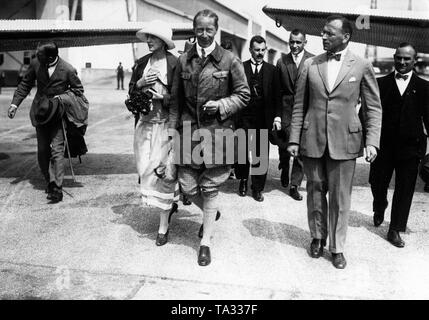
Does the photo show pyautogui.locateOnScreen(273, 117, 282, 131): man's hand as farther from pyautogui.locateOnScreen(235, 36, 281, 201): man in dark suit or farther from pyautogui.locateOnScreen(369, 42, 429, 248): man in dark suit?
pyautogui.locateOnScreen(369, 42, 429, 248): man in dark suit

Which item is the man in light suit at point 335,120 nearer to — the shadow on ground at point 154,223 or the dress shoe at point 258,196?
the shadow on ground at point 154,223

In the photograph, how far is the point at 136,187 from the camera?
7.02m

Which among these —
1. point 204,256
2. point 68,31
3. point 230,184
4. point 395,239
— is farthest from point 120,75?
point 204,256

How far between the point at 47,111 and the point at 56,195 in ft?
3.62

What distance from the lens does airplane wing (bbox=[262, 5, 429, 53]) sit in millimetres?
6375

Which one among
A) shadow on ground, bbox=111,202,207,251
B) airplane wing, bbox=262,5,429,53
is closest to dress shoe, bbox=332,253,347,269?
shadow on ground, bbox=111,202,207,251

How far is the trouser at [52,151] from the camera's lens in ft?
20.6

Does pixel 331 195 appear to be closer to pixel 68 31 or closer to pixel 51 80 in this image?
pixel 51 80

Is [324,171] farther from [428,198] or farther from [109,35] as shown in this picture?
[109,35]

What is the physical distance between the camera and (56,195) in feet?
20.3

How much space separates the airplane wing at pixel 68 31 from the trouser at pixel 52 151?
5.16 ft

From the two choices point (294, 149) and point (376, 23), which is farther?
point (376, 23)

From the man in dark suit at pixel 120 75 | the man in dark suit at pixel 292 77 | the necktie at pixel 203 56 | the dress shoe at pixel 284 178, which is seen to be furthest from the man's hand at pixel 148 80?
the man in dark suit at pixel 120 75

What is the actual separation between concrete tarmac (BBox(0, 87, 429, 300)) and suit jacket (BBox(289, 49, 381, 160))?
1089 mm
